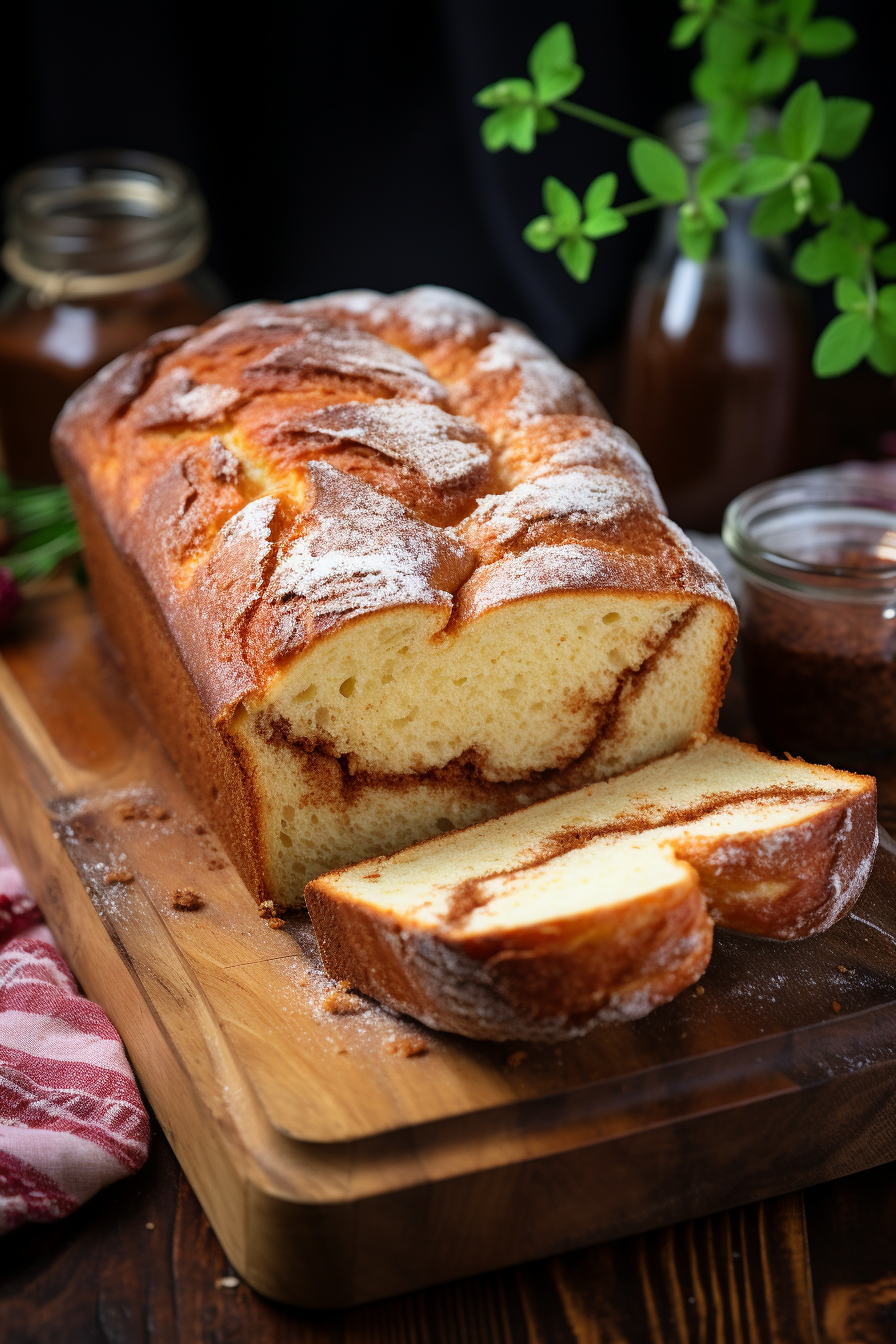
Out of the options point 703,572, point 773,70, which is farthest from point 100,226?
point 703,572

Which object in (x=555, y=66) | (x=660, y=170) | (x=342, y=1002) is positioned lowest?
(x=342, y=1002)

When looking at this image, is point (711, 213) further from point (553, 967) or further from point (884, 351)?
point (553, 967)

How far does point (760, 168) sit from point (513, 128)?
1.93ft

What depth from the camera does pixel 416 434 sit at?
9.60 ft

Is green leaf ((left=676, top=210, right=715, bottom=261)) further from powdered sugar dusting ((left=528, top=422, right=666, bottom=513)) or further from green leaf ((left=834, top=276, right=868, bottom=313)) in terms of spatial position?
powdered sugar dusting ((left=528, top=422, right=666, bottom=513))

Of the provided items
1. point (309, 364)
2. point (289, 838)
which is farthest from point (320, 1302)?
point (309, 364)

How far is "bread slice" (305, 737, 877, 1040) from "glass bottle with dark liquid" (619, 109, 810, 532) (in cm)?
153

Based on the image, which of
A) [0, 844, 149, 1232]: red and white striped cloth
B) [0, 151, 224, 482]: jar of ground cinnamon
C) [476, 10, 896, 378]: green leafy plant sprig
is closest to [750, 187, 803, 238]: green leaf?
[476, 10, 896, 378]: green leafy plant sprig

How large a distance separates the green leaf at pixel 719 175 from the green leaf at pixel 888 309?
1.53ft

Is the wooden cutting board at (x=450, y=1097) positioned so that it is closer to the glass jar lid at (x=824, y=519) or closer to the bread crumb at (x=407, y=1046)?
the bread crumb at (x=407, y=1046)

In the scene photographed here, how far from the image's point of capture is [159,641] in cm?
311

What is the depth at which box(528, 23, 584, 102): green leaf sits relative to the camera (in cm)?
326

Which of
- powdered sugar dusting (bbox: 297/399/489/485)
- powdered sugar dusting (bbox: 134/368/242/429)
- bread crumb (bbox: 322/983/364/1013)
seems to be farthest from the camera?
powdered sugar dusting (bbox: 134/368/242/429)

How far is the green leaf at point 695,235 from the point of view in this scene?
339cm
